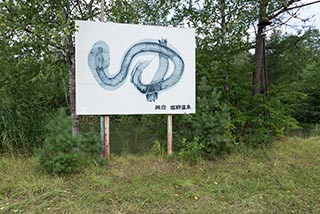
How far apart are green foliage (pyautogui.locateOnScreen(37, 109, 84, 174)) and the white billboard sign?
438 mm

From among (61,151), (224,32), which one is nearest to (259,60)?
(224,32)

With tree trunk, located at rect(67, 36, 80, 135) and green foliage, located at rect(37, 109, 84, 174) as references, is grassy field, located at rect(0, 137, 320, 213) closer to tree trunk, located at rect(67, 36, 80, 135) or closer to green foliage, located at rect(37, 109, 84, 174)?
green foliage, located at rect(37, 109, 84, 174)

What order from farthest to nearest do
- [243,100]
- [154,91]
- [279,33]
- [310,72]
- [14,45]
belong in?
1. [310,72]
2. [279,33]
3. [243,100]
4. [154,91]
5. [14,45]

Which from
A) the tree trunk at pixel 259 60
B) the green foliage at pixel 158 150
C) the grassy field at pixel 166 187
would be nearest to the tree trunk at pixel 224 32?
the tree trunk at pixel 259 60

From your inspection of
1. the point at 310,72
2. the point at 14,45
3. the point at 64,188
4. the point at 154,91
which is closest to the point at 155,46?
the point at 154,91

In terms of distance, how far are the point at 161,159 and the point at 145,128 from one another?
4.13ft

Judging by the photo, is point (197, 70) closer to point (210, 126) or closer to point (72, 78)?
point (210, 126)

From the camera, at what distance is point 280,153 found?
4188mm

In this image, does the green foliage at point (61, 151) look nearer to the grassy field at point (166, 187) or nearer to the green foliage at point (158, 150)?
the grassy field at point (166, 187)

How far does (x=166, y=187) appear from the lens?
2838mm

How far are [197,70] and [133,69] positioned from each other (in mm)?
1625

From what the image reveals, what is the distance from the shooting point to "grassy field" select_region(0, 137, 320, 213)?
240 cm

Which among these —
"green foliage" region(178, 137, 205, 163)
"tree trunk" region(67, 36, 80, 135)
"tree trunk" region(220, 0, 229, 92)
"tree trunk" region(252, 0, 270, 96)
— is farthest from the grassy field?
"tree trunk" region(252, 0, 270, 96)

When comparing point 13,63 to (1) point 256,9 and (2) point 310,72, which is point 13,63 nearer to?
(1) point 256,9
